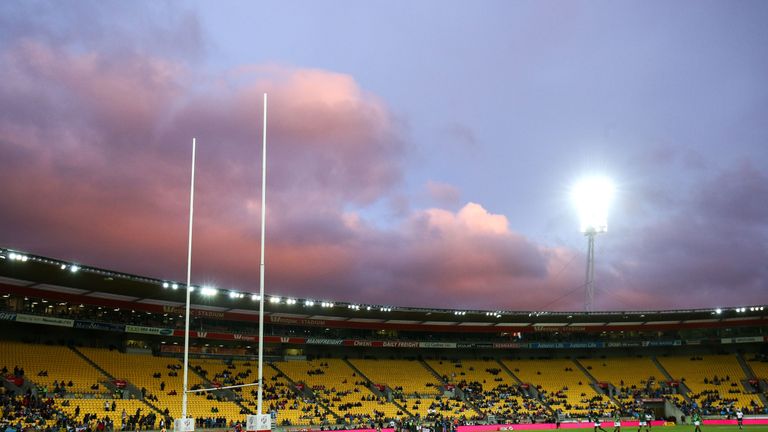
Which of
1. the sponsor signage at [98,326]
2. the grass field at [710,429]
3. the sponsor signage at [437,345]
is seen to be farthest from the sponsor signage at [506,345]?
the sponsor signage at [98,326]

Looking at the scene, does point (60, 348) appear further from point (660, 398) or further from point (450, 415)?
point (660, 398)

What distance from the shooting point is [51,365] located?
51.4 m

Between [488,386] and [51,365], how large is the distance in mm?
44977

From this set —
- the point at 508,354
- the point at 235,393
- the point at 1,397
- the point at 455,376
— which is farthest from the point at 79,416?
the point at 508,354

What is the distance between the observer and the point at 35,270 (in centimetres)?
4697

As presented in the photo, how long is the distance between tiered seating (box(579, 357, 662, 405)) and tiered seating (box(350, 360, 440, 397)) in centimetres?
2112

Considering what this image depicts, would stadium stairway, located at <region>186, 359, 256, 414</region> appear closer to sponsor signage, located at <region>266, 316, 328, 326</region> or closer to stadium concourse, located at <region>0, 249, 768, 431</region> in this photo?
stadium concourse, located at <region>0, 249, 768, 431</region>

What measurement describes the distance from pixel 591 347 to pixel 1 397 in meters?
65.9

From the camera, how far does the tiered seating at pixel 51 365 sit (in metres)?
48.6

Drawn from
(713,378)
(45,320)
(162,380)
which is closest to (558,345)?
(713,378)

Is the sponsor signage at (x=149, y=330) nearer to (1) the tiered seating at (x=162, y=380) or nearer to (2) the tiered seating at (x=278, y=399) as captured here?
(1) the tiered seating at (x=162, y=380)

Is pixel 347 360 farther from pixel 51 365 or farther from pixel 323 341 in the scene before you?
pixel 51 365

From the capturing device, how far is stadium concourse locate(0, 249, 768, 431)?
49969mm

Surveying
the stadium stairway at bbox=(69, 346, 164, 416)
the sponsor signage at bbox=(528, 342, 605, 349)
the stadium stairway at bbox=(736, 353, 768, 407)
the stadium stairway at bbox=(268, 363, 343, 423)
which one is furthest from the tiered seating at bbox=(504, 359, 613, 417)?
the stadium stairway at bbox=(69, 346, 164, 416)
